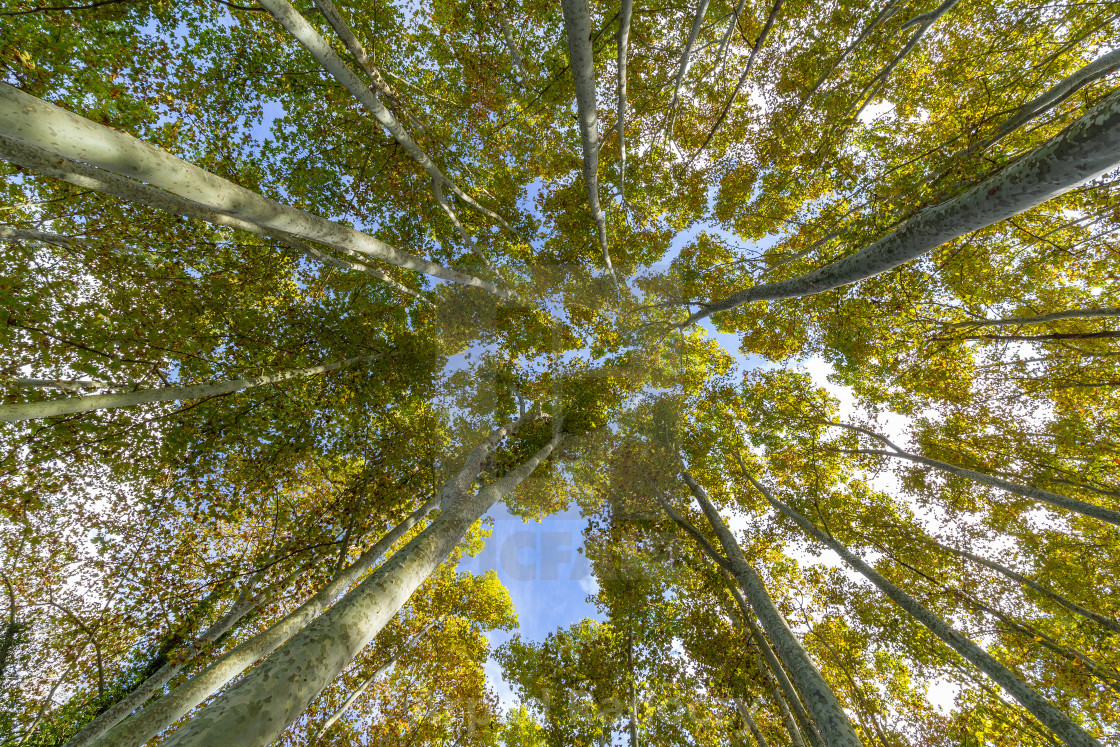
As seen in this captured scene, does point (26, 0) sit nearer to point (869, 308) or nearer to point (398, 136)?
point (398, 136)

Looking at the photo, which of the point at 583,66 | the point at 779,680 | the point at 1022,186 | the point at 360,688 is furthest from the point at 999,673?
the point at 360,688

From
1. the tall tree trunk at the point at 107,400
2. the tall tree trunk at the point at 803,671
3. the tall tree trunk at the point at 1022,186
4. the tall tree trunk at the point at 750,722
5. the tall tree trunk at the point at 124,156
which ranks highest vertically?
the tall tree trunk at the point at 107,400

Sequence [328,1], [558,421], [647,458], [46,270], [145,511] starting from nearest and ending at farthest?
[328,1] < [46,270] < [145,511] < [647,458] < [558,421]

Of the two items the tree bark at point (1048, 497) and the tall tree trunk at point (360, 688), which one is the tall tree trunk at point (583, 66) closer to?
the tree bark at point (1048, 497)

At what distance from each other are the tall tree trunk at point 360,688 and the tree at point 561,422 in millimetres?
265

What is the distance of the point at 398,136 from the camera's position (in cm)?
457

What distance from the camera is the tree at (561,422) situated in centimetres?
463

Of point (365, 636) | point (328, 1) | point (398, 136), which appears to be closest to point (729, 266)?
point (398, 136)

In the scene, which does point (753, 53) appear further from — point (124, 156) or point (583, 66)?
point (124, 156)

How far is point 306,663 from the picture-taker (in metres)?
2.10

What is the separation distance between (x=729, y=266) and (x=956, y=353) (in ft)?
16.0

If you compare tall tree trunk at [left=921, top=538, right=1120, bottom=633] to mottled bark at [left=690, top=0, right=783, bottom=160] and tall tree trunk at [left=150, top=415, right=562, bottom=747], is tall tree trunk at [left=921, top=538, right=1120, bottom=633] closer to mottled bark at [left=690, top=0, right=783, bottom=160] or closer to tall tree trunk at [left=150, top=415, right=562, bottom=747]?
mottled bark at [left=690, top=0, right=783, bottom=160]

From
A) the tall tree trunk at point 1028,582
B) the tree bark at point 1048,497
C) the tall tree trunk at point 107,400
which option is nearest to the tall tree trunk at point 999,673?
the tree bark at point 1048,497

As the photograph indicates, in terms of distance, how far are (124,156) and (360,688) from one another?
958 centimetres
